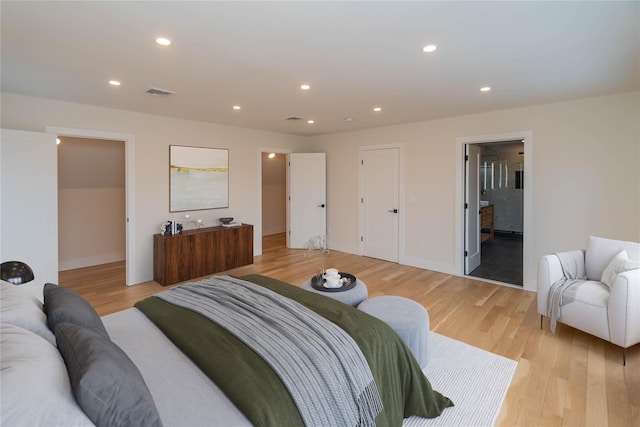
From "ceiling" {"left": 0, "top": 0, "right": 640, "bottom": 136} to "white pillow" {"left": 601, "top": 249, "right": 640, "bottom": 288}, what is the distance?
5.59 feet

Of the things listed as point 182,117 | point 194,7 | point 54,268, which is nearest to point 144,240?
point 54,268

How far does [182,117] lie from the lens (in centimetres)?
497

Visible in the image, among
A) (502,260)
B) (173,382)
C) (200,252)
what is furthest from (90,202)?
(502,260)

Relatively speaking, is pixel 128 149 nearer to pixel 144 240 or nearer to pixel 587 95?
pixel 144 240

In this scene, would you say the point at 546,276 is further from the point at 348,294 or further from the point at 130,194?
the point at 130,194

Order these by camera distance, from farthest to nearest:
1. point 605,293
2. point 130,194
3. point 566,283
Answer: point 130,194 < point 566,283 < point 605,293

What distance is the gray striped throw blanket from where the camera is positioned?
1.43 meters

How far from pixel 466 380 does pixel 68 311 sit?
8.46ft

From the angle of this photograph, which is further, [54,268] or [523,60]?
[54,268]

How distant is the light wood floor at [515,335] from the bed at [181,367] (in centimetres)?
75

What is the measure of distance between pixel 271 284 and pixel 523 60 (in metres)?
Answer: 2.84

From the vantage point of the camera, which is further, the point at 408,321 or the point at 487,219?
the point at 487,219

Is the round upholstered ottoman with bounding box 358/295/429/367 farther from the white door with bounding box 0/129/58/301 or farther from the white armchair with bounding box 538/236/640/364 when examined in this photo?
the white door with bounding box 0/129/58/301

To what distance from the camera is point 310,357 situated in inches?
61.1
